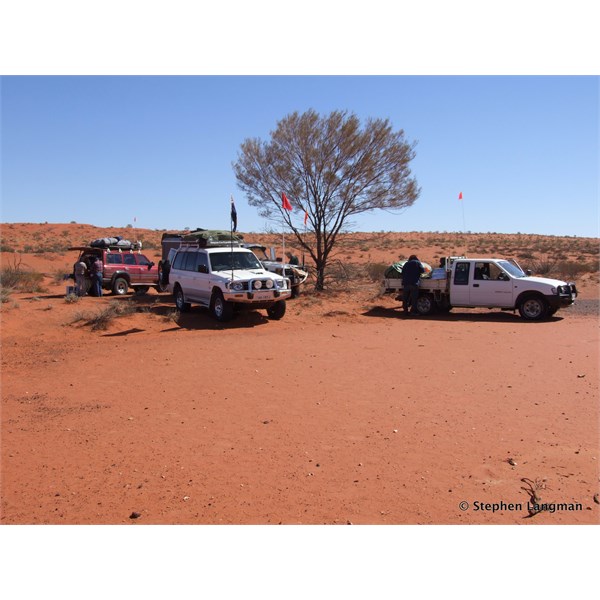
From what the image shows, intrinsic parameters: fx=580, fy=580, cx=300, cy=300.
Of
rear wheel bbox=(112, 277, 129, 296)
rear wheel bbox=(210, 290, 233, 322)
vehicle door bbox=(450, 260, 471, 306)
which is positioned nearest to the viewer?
rear wheel bbox=(210, 290, 233, 322)

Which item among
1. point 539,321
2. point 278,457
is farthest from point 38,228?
point 278,457

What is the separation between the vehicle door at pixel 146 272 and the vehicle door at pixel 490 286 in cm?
1203

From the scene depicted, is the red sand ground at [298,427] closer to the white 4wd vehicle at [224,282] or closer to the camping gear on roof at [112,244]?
the white 4wd vehicle at [224,282]

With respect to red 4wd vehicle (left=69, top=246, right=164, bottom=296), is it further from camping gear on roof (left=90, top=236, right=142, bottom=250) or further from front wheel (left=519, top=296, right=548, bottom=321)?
front wheel (left=519, top=296, right=548, bottom=321)

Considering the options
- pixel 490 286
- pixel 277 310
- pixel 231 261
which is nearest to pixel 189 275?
pixel 231 261

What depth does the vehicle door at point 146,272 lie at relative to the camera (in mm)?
21875

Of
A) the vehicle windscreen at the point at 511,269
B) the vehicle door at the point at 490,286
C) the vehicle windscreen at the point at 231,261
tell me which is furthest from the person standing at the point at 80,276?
the vehicle windscreen at the point at 511,269

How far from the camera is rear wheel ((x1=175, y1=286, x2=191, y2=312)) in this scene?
16498mm

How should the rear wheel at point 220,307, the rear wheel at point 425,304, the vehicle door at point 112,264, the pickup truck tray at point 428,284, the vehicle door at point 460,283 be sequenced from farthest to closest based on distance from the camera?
the vehicle door at point 112,264 < the rear wheel at point 425,304 < the pickup truck tray at point 428,284 < the vehicle door at point 460,283 < the rear wheel at point 220,307

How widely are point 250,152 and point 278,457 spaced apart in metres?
17.8

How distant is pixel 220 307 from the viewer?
14516 mm

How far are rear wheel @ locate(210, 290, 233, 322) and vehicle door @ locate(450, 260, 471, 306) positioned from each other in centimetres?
634

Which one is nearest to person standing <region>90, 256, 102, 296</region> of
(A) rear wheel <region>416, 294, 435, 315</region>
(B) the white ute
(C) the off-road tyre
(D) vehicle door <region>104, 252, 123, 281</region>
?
(D) vehicle door <region>104, 252, 123, 281</region>

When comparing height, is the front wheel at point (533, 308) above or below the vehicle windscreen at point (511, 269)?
below
